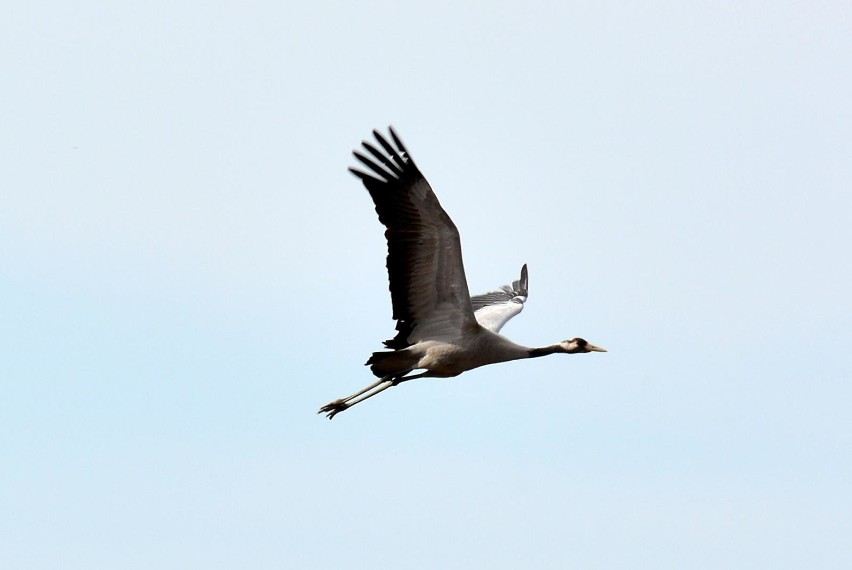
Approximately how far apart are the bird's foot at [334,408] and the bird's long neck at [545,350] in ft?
11.3

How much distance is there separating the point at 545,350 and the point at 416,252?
12.1 feet

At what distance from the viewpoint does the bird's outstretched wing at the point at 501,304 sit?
30594 mm

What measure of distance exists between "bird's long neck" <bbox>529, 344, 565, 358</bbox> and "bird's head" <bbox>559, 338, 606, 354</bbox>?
0.09 metres

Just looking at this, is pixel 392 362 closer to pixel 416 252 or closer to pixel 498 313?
pixel 416 252

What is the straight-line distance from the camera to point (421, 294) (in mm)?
25984

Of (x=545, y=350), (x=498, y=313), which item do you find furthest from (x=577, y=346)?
(x=498, y=313)

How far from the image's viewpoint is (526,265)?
3425 cm

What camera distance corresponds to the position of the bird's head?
91.6 feet

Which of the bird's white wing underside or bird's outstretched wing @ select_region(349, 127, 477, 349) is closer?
bird's outstretched wing @ select_region(349, 127, 477, 349)

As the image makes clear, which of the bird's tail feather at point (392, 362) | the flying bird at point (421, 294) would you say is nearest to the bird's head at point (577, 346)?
the flying bird at point (421, 294)

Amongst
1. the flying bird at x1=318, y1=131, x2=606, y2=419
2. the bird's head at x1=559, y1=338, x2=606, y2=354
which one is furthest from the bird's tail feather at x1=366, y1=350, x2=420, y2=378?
the bird's head at x1=559, y1=338, x2=606, y2=354

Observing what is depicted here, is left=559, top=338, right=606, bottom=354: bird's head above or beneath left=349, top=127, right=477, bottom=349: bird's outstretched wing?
beneath

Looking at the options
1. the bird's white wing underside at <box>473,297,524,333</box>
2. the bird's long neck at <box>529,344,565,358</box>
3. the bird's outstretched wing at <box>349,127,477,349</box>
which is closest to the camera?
the bird's outstretched wing at <box>349,127,477,349</box>

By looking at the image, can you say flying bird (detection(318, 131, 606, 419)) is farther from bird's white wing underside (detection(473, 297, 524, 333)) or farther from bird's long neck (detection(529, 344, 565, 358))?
bird's white wing underside (detection(473, 297, 524, 333))
